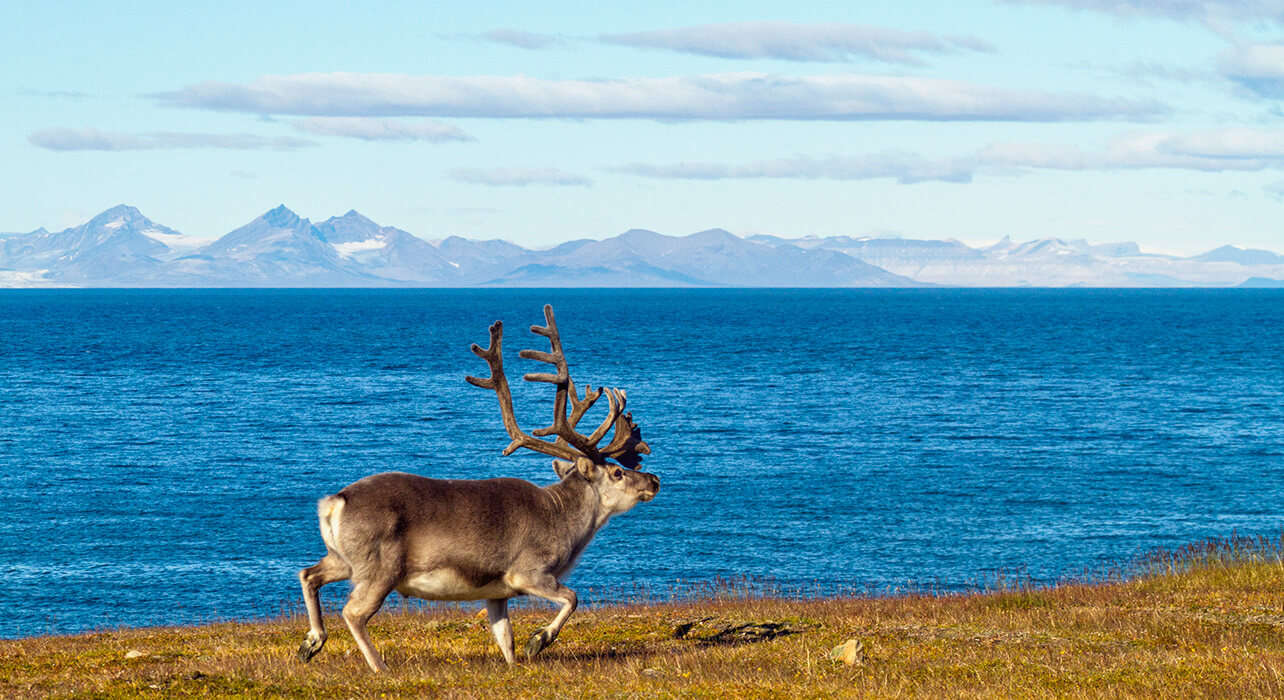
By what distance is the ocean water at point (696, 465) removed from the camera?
41375 millimetres

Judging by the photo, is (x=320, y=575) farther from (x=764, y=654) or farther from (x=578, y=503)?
(x=764, y=654)

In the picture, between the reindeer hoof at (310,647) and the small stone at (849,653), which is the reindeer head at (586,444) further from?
the reindeer hoof at (310,647)

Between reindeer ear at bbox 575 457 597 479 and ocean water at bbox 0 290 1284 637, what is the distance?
17744 mm

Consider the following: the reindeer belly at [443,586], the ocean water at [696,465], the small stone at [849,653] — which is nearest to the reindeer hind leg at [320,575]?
the reindeer belly at [443,586]

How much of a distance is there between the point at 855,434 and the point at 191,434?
3399cm

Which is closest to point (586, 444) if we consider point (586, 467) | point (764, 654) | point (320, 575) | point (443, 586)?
point (586, 467)

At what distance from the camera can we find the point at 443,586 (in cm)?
1416

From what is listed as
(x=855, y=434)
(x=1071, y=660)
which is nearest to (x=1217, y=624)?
(x=1071, y=660)

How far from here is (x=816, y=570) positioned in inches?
1639

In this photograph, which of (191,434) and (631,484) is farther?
(191,434)

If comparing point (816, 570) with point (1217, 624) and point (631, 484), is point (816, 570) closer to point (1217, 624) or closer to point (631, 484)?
point (1217, 624)

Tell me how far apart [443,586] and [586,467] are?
2.19 meters

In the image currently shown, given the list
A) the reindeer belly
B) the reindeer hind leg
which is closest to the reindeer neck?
the reindeer belly

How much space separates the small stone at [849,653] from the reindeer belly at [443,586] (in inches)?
148
